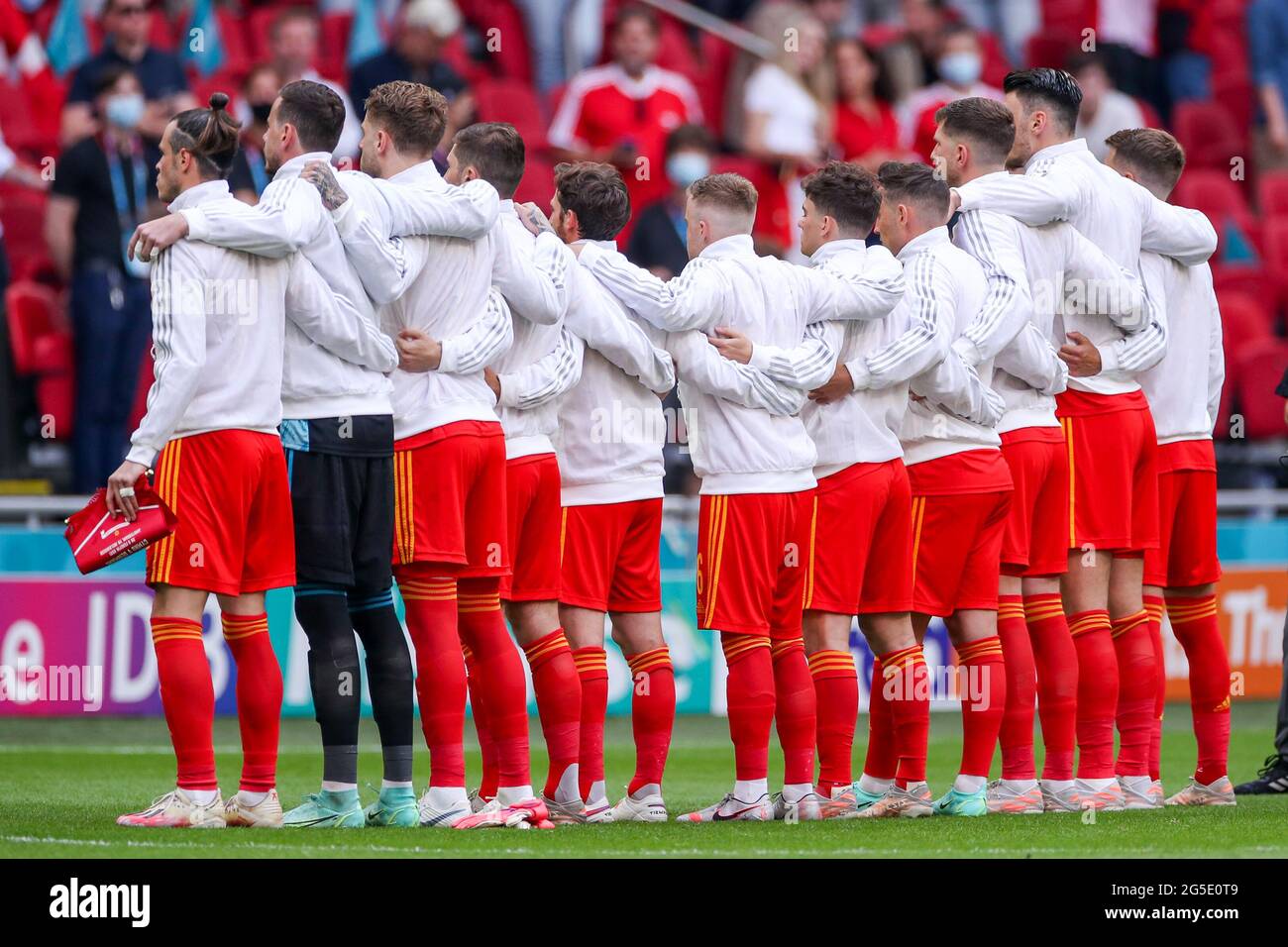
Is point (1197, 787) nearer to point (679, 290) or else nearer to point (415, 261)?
point (679, 290)

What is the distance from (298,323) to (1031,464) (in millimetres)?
2862

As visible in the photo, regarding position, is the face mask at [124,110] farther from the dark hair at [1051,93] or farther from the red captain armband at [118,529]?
the red captain armband at [118,529]

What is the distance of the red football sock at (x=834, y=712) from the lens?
779 centimetres

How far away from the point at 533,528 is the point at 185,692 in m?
1.41

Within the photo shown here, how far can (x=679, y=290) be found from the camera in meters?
7.58

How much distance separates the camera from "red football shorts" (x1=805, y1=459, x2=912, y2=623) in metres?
7.74

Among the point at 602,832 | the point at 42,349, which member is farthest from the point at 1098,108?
the point at 602,832

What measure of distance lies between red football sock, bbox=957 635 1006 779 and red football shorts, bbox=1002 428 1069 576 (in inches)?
15.4

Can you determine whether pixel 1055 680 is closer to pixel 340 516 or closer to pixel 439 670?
pixel 439 670

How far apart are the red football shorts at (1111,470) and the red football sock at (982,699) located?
0.65 meters

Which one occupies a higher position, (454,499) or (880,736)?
(454,499)

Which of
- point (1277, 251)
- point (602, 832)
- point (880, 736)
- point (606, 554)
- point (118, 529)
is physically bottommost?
point (602, 832)

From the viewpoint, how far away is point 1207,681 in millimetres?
8594

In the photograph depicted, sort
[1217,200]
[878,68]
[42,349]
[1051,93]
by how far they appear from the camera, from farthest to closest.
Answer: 1. [1217,200]
2. [878,68]
3. [42,349]
4. [1051,93]
